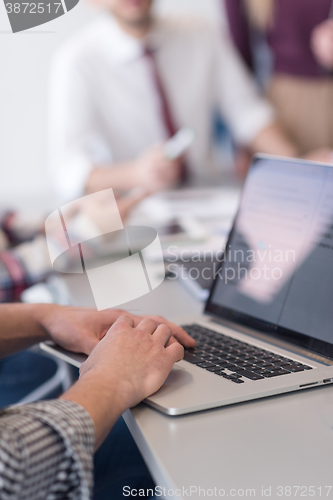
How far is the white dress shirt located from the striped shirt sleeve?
1.21 meters

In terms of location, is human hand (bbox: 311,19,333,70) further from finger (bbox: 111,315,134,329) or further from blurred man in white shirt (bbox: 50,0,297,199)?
finger (bbox: 111,315,134,329)

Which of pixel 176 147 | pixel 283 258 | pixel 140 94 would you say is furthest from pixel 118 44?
pixel 283 258

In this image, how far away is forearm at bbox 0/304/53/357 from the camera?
2.23ft

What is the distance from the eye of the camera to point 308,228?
2.16 feet

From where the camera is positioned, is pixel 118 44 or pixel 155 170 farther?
pixel 118 44

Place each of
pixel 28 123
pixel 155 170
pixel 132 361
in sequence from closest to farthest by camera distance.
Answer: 1. pixel 132 361
2. pixel 155 170
3. pixel 28 123

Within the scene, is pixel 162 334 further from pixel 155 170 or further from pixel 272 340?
pixel 155 170

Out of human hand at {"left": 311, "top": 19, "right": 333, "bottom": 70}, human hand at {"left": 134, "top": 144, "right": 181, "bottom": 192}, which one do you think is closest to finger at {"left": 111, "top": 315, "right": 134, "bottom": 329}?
human hand at {"left": 134, "top": 144, "right": 181, "bottom": 192}

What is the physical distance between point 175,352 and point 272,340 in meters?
0.16

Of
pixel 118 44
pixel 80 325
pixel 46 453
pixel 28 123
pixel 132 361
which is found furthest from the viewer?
pixel 28 123

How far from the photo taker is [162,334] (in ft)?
1.90

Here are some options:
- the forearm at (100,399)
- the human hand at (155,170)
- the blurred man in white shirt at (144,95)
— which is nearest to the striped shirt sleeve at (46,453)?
the forearm at (100,399)

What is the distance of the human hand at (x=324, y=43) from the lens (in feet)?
5.71

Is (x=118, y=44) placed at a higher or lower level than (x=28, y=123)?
higher
